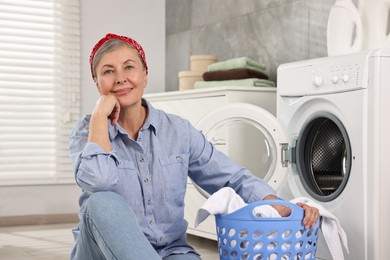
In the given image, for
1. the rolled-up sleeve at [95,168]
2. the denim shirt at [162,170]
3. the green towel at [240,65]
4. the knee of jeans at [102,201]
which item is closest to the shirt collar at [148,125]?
the denim shirt at [162,170]

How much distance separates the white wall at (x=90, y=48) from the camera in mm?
4297

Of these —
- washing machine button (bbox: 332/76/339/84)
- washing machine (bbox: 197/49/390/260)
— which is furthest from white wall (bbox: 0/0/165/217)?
washing machine button (bbox: 332/76/339/84)

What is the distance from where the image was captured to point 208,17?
4.27 metres

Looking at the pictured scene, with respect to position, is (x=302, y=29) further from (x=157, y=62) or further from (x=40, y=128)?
(x=40, y=128)

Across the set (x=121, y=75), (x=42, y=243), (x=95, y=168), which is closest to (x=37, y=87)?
(x=42, y=243)

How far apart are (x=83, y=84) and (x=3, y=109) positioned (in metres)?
0.59

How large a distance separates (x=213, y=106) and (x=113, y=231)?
177cm

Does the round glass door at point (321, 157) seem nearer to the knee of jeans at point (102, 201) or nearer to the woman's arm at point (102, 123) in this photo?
the woman's arm at point (102, 123)

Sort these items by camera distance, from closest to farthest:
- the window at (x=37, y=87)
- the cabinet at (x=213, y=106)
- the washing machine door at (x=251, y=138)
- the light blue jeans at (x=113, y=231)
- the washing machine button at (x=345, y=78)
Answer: the light blue jeans at (x=113, y=231), the washing machine button at (x=345, y=78), the washing machine door at (x=251, y=138), the cabinet at (x=213, y=106), the window at (x=37, y=87)

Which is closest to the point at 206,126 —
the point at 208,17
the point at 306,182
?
the point at 306,182

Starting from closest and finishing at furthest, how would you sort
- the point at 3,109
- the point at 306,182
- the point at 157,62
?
the point at 306,182
the point at 3,109
the point at 157,62

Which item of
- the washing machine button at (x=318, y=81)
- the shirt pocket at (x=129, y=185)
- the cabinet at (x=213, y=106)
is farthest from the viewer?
the cabinet at (x=213, y=106)

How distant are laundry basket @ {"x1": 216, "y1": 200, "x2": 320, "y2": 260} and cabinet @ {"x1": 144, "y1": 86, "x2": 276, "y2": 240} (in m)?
1.38

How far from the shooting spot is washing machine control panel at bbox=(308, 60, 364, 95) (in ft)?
7.66
